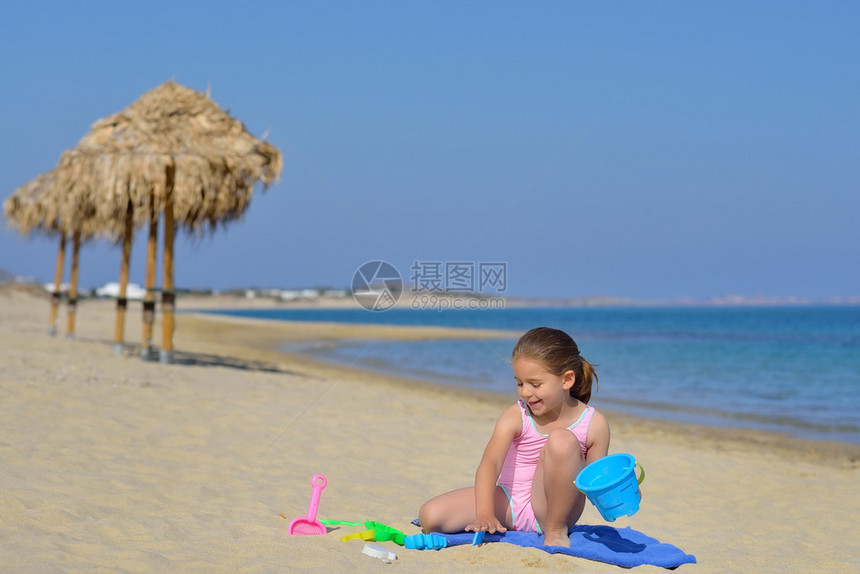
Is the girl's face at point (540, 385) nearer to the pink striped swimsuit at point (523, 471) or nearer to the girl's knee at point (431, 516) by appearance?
the pink striped swimsuit at point (523, 471)

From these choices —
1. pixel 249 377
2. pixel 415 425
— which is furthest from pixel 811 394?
pixel 249 377

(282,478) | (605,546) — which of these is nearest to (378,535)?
(605,546)

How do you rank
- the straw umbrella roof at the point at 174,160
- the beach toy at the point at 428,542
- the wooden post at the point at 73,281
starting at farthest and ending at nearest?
the wooden post at the point at 73,281
the straw umbrella roof at the point at 174,160
the beach toy at the point at 428,542

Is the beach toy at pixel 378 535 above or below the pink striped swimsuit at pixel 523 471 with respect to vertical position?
below

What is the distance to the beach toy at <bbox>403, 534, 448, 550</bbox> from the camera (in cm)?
327

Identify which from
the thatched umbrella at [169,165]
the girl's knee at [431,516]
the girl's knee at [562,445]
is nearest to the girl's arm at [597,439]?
the girl's knee at [562,445]

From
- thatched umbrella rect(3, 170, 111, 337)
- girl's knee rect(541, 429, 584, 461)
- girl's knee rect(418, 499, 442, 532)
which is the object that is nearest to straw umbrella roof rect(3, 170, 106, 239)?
thatched umbrella rect(3, 170, 111, 337)

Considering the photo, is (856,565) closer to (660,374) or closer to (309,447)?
(309,447)

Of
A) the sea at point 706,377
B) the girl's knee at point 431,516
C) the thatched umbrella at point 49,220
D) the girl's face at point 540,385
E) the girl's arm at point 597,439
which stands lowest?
the sea at point 706,377

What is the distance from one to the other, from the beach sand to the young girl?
0.58 feet

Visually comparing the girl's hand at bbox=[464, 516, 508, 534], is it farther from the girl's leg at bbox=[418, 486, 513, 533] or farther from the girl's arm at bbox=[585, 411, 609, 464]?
the girl's arm at bbox=[585, 411, 609, 464]

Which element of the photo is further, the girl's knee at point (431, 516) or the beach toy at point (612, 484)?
the girl's knee at point (431, 516)

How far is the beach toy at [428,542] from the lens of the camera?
3273mm

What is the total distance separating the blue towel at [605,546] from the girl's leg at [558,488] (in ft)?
0.19
